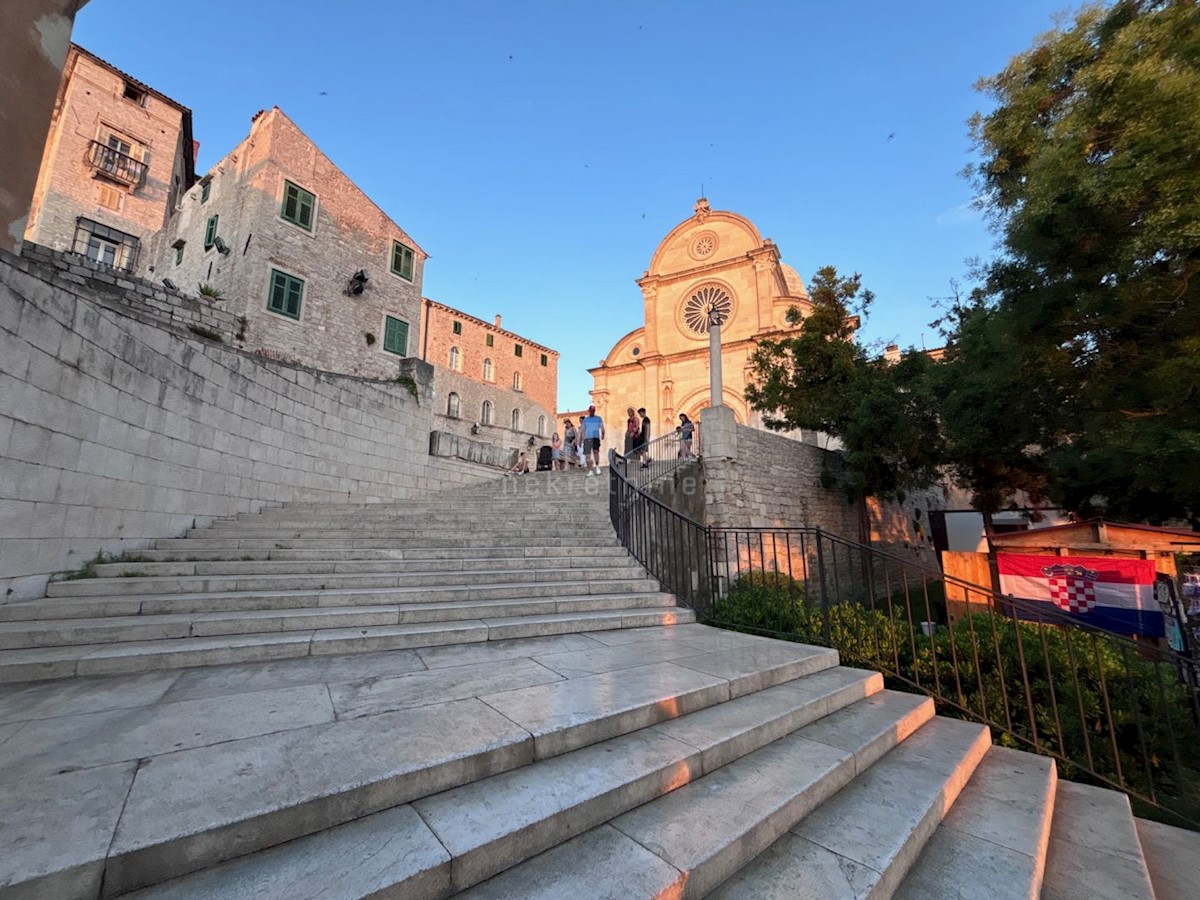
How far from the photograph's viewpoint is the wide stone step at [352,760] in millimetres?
1572

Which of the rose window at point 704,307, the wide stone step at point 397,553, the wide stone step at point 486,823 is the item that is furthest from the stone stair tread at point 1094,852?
the rose window at point 704,307

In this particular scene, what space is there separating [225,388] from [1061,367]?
43.2 ft

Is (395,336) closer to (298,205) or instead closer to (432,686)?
(298,205)

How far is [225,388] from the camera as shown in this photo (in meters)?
7.41

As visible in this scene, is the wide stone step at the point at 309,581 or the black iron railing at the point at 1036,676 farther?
the wide stone step at the point at 309,581

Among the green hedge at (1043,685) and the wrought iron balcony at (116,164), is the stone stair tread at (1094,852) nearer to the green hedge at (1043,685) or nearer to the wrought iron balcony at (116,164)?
the green hedge at (1043,685)

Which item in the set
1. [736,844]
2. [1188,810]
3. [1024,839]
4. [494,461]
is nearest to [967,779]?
[1024,839]

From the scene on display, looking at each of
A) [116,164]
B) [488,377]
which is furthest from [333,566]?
[488,377]

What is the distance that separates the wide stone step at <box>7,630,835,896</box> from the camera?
1.57 meters

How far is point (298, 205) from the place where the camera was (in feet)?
51.6

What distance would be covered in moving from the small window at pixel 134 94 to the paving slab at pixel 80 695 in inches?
972

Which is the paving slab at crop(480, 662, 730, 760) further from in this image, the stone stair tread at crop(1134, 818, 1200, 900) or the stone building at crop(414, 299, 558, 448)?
the stone building at crop(414, 299, 558, 448)

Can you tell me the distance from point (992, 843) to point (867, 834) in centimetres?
82

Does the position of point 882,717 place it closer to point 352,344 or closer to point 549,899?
point 549,899
